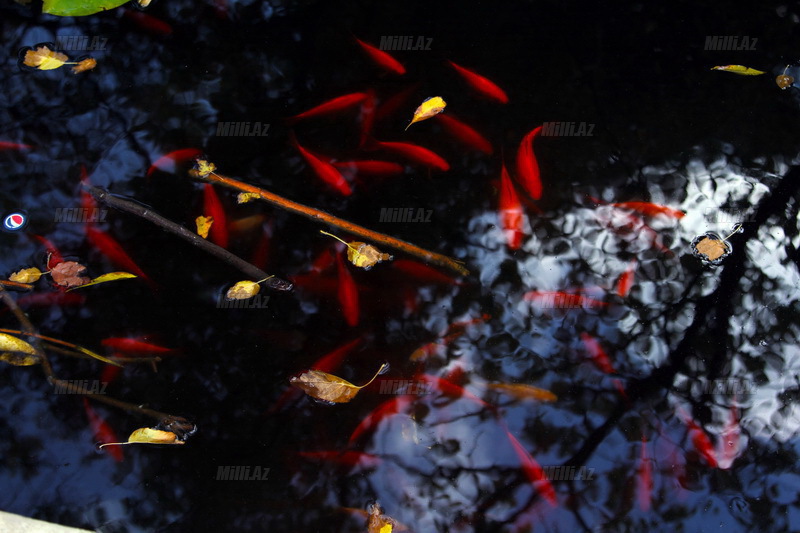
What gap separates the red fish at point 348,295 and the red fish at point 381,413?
0.31 metres

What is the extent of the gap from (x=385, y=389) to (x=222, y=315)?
2.13 feet

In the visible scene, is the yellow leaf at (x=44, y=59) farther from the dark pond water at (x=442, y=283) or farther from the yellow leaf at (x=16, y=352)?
the yellow leaf at (x=16, y=352)

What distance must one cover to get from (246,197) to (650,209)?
1.54 meters

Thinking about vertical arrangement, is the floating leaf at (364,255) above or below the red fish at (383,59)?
below

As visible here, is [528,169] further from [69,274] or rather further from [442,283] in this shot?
[69,274]

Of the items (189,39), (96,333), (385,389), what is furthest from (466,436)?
(189,39)

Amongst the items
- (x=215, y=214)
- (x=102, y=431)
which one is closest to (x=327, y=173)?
(x=215, y=214)

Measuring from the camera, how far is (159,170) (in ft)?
7.32

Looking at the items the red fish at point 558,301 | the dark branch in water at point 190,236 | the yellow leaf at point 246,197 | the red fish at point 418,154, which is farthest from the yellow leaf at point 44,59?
the red fish at point 558,301

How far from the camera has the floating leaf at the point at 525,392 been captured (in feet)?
6.54

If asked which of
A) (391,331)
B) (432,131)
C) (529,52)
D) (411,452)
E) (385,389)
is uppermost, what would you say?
(529,52)

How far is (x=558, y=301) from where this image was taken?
207 cm

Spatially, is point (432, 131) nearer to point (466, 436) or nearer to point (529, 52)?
point (529, 52)

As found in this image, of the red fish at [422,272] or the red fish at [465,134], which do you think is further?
the red fish at [465,134]
